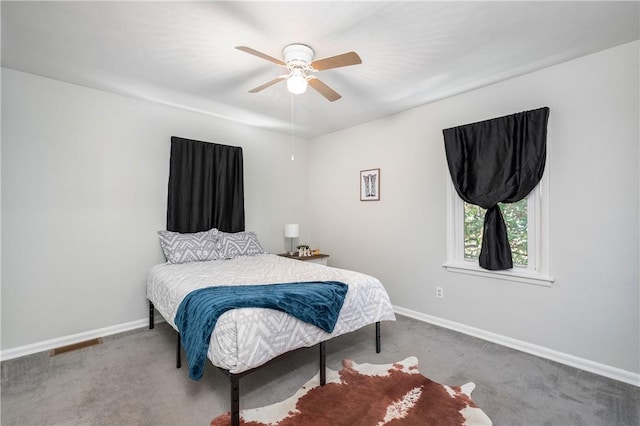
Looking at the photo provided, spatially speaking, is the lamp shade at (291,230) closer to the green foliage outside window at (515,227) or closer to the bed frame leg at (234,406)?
the green foliage outside window at (515,227)

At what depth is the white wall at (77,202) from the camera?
8.86 feet

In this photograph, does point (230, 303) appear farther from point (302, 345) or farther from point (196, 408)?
point (196, 408)

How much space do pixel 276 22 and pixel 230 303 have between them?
72.1 inches

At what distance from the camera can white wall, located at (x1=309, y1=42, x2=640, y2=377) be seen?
230 centimetres

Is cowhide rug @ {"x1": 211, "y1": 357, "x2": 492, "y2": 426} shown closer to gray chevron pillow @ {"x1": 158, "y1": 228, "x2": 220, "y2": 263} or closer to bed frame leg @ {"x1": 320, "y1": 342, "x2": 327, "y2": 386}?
bed frame leg @ {"x1": 320, "y1": 342, "x2": 327, "y2": 386}

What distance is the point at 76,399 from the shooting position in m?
2.05

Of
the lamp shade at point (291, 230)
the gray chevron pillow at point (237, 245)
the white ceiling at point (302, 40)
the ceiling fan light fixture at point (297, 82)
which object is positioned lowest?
the gray chevron pillow at point (237, 245)

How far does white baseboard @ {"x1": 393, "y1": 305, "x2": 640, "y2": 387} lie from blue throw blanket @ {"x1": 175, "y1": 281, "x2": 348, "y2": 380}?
1586 millimetres

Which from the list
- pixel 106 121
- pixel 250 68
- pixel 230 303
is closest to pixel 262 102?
pixel 250 68

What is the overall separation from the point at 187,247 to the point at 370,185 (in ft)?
7.90

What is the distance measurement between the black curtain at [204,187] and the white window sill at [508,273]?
2718 millimetres

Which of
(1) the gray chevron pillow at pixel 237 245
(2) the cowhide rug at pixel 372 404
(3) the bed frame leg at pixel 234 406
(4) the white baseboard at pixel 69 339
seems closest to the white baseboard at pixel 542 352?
(2) the cowhide rug at pixel 372 404

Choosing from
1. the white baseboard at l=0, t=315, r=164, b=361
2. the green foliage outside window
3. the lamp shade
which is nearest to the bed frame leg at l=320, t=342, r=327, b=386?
the green foliage outside window

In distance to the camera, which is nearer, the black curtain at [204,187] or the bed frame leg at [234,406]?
the bed frame leg at [234,406]
